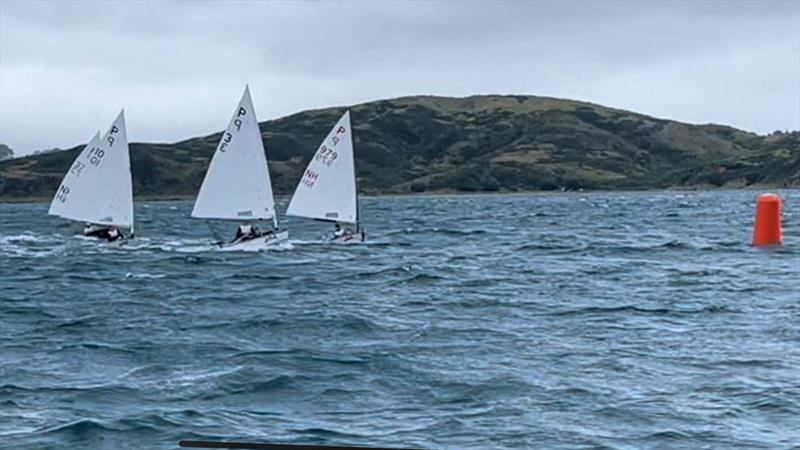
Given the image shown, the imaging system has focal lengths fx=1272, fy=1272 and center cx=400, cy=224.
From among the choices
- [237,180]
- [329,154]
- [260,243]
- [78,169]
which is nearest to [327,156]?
[329,154]

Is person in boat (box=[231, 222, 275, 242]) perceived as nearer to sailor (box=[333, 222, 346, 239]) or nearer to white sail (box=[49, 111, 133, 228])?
sailor (box=[333, 222, 346, 239])

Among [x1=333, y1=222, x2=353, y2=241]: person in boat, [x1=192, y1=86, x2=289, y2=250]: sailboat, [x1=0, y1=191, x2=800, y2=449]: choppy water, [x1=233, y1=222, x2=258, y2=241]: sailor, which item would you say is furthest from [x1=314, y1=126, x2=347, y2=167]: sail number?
[x1=0, y1=191, x2=800, y2=449]: choppy water

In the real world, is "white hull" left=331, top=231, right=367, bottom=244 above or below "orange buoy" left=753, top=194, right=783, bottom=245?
below

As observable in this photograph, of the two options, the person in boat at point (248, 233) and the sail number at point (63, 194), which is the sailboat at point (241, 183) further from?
the sail number at point (63, 194)

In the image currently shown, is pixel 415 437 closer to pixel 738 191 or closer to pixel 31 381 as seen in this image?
pixel 31 381

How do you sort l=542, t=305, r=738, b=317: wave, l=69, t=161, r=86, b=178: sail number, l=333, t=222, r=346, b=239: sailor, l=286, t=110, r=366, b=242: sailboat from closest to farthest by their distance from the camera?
1. l=542, t=305, r=738, b=317: wave
2. l=286, t=110, r=366, b=242: sailboat
3. l=69, t=161, r=86, b=178: sail number
4. l=333, t=222, r=346, b=239: sailor

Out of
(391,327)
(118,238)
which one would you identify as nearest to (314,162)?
(118,238)

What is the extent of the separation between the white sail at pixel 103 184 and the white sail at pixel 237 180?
178 inches

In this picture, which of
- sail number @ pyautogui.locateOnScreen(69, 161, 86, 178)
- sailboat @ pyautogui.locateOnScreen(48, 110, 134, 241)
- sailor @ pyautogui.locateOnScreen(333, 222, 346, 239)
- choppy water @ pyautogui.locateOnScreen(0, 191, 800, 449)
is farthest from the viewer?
sailor @ pyautogui.locateOnScreen(333, 222, 346, 239)

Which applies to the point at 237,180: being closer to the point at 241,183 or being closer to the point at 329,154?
the point at 241,183

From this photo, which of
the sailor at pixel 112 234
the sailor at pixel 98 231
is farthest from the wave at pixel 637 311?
the sailor at pixel 98 231

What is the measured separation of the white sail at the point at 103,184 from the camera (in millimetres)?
53906

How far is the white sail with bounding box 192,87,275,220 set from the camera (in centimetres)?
5091

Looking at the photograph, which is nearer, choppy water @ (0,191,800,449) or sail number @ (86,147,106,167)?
choppy water @ (0,191,800,449)
